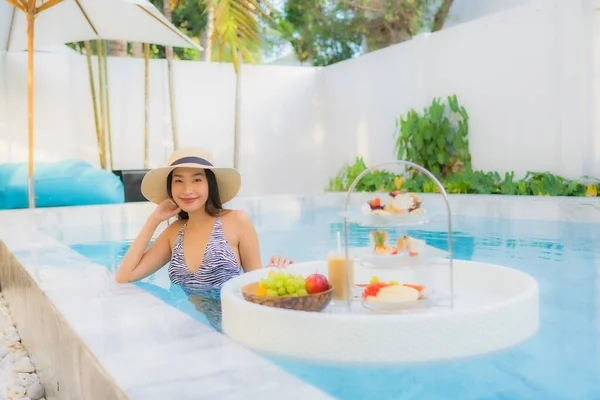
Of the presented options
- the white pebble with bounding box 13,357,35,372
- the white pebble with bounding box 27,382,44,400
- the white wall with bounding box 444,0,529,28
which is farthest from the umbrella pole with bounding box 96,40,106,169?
the white wall with bounding box 444,0,529,28

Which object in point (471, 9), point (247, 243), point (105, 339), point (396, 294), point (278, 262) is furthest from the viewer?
point (471, 9)

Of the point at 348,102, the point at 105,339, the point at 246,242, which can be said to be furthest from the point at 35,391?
the point at 348,102

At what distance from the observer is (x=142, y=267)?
3.31 m

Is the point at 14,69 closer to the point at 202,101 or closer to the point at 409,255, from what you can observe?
the point at 202,101

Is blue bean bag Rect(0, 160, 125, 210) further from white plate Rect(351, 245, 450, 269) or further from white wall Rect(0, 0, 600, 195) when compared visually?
white plate Rect(351, 245, 450, 269)

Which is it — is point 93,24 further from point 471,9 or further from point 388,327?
point 471,9

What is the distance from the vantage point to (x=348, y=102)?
12.2 meters

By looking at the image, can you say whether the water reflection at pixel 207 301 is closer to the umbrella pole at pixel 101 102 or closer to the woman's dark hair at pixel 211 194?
the woman's dark hair at pixel 211 194

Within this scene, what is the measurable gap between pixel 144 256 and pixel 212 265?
1.19 ft

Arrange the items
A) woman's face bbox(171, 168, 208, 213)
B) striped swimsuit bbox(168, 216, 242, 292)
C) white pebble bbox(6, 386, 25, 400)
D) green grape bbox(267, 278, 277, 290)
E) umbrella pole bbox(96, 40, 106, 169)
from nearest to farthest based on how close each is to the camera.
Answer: green grape bbox(267, 278, 277, 290)
white pebble bbox(6, 386, 25, 400)
woman's face bbox(171, 168, 208, 213)
striped swimsuit bbox(168, 216, 242, 292)
umbrella pole bbox(96, 40, 106, 169)

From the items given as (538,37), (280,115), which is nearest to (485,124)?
(538,37)

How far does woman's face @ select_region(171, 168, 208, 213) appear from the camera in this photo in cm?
321

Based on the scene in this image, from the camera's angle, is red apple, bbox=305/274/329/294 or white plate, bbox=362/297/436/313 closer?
white plate, bbox=362/297/436/313

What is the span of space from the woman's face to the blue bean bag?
5.44 meters
